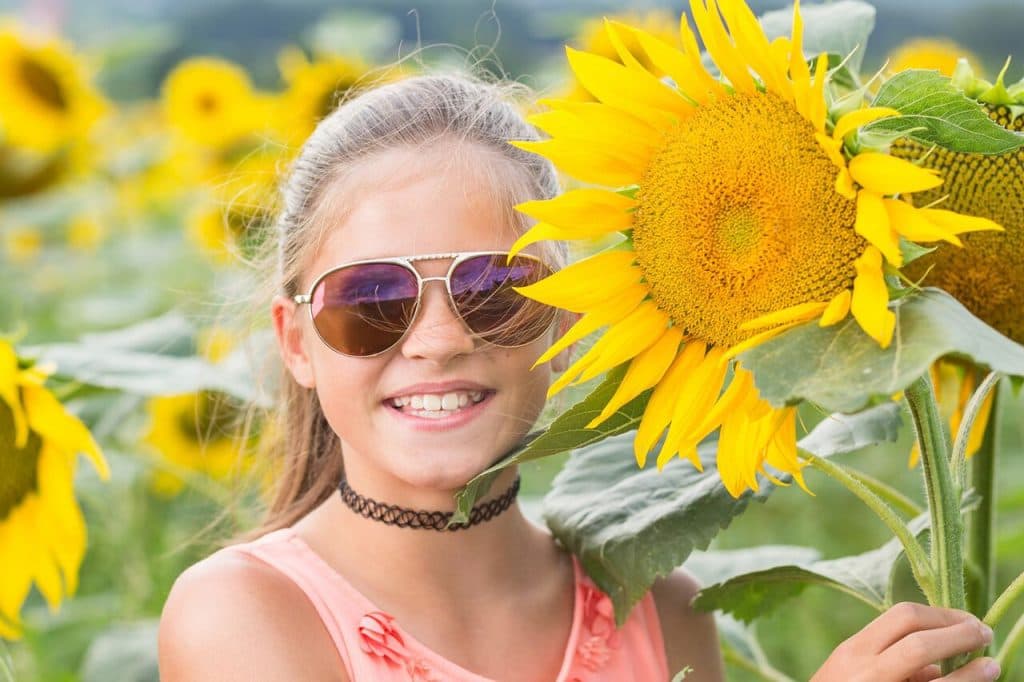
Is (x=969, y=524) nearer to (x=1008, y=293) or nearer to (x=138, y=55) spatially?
(x=1008, y=293)

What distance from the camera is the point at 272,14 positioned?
8.17 feet

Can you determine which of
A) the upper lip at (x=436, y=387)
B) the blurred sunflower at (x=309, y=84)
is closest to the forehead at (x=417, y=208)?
the upper lip at (x=436, y=387)

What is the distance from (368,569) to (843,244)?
0.59 meters

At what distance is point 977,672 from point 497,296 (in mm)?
456

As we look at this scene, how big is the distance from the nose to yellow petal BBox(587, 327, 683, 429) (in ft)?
0.83

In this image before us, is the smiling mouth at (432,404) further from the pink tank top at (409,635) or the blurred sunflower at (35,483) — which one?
the blurred sunflower at (35,483)

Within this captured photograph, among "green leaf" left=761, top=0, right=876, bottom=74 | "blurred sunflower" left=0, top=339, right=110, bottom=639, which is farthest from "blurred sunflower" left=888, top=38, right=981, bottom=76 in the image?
"blurred sunflower" left=0, top=339, right=110, bottom=639

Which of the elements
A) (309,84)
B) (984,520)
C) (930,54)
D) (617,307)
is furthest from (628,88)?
(309,84)

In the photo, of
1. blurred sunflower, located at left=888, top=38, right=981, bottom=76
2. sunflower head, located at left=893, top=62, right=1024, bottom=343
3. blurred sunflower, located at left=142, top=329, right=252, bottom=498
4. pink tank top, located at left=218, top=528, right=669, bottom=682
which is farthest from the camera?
blurred sunflower, located at left=142, top=329, right=252, bottom=498

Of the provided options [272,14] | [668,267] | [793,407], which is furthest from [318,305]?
[272,14]

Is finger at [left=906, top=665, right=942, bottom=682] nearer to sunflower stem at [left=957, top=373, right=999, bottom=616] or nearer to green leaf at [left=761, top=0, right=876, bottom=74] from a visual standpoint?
sunflower stem at [left=957, top=373, right=999, bottom=616]

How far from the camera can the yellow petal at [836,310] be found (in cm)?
81

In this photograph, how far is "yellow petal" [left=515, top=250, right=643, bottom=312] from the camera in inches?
36.5

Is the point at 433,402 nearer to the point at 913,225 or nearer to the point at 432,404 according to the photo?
the point at 432,404
